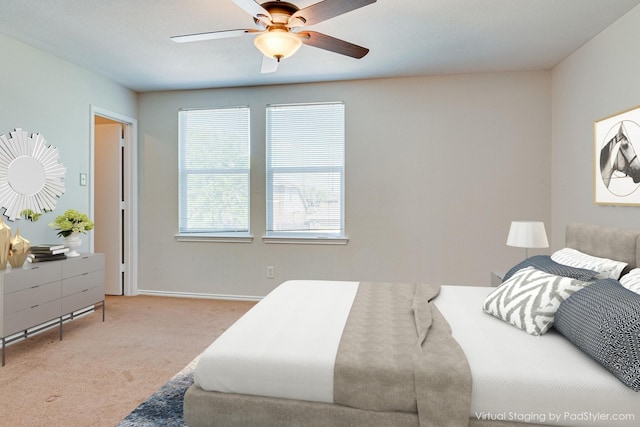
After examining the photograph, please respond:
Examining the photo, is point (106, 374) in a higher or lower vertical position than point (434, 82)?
lower

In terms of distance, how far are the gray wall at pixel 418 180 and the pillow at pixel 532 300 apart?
2.09 m

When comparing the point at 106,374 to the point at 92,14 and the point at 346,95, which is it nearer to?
the point at 92,14

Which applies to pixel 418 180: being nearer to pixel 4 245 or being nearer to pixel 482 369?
pixel 482 369

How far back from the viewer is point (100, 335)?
3.46 meters

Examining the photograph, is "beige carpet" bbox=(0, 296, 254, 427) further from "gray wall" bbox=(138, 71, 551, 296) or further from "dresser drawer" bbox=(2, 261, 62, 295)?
"gray wall" bbox=(138, 71, 551, 296)

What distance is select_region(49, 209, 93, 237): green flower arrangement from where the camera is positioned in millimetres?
3564

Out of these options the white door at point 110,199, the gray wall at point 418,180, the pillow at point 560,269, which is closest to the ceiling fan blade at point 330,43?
the pillow at point 560,269

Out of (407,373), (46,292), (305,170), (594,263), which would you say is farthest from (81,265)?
(594,263)

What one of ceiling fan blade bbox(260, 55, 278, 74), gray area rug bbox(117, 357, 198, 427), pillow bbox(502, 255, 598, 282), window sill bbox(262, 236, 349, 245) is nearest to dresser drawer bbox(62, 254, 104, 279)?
gray area rug bbox(117, 357, 198, 427)

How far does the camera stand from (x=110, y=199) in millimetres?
4871

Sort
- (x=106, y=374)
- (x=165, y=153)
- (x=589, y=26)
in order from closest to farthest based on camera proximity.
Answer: (x=106, y=374) < (x=589, y=26) < (x=165, y=153)

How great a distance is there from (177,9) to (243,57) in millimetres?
972

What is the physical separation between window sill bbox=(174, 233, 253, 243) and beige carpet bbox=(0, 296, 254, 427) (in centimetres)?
79

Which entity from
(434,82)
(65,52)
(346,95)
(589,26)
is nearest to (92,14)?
(65,52)
